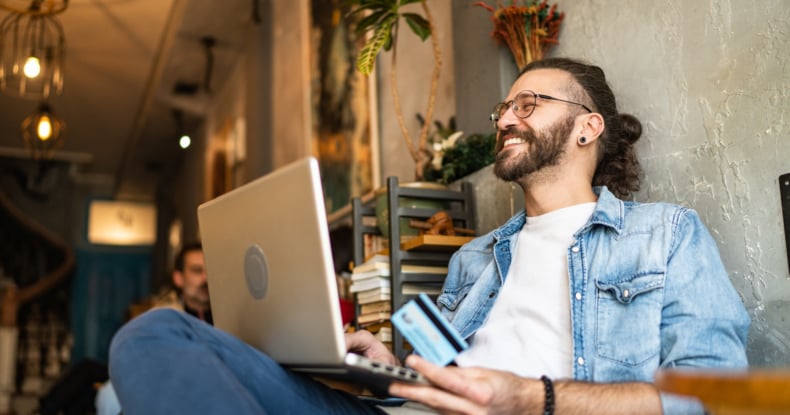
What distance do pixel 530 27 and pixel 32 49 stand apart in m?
3.55

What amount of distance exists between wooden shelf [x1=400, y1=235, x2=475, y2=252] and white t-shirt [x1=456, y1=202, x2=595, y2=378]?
1.93 ft

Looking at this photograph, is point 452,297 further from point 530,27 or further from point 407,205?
point 530,27

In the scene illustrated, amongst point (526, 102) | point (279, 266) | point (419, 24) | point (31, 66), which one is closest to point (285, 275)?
point (279, 266)

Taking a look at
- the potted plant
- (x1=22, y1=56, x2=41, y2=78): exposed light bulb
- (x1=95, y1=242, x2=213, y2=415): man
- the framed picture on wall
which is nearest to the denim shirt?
the potted plant

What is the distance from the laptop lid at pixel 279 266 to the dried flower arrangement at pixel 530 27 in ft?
4.45

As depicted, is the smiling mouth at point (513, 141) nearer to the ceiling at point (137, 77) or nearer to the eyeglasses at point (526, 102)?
the eyeglasses at point (526, 102)

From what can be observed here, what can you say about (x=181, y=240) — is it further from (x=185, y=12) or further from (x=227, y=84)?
(x=185, y=12)

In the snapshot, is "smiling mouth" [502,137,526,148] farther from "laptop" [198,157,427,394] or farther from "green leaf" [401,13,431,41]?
"green leaf" [401,13,431,41]

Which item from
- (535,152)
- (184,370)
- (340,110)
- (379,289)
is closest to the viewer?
(184,370)

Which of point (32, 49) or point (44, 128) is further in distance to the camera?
point (44, 128)

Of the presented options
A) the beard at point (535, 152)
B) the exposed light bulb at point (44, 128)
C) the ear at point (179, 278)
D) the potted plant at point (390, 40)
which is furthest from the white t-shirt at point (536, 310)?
the exposed light bulb at point (44, 128)

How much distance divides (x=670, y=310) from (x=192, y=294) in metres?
3.16

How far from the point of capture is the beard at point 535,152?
1.97 metres

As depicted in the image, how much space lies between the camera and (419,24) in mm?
3037
